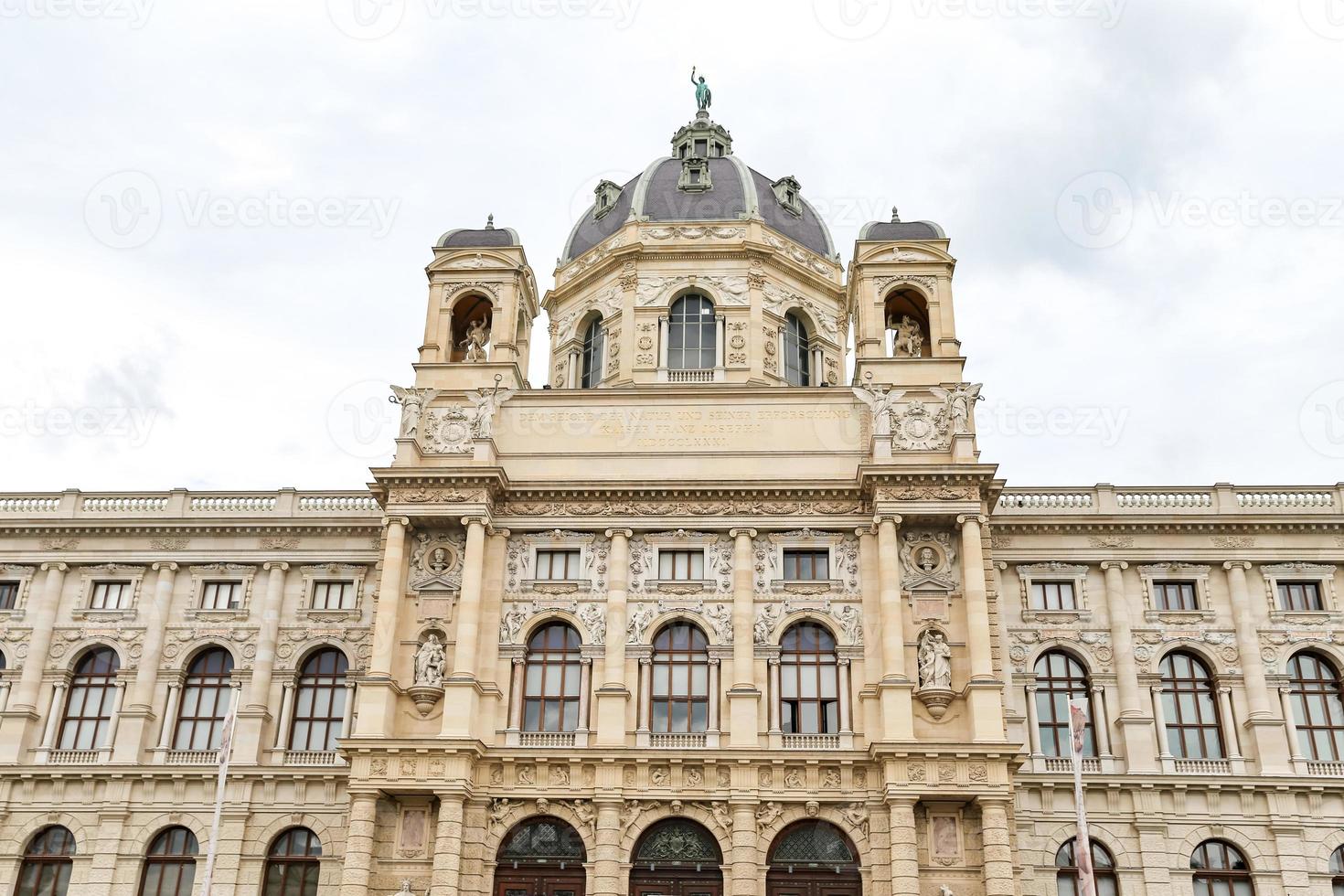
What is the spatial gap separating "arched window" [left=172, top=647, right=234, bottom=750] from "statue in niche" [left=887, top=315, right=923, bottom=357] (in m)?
23.3

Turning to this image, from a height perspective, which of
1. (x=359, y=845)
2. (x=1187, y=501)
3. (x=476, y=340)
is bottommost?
(x=359, y=845)

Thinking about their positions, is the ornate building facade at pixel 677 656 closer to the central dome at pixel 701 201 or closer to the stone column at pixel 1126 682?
the stone column at pixel 1126 682

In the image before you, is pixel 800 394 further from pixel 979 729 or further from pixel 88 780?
pixel 88 780

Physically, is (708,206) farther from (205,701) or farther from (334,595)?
(205,701)

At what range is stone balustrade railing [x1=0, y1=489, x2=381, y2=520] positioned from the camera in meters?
40.8

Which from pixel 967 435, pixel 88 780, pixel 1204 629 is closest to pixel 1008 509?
pixel 967 435

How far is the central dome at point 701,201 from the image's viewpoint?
4672cm

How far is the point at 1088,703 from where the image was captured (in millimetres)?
36938

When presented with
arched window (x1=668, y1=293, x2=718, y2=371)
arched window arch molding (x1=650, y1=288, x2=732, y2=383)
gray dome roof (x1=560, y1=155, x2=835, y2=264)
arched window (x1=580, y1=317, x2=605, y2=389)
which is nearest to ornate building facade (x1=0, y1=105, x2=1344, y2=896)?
arched window arch molding (x1=650, y1=288, x2=732, y2=383)

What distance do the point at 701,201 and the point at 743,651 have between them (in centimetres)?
1921

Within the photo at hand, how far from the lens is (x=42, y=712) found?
38.7 metres

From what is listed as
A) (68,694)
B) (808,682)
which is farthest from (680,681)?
(68,694)

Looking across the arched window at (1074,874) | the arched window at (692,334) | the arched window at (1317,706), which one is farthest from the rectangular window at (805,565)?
the arched window at (1317,706)

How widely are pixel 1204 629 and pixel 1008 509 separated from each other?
6641 mm
